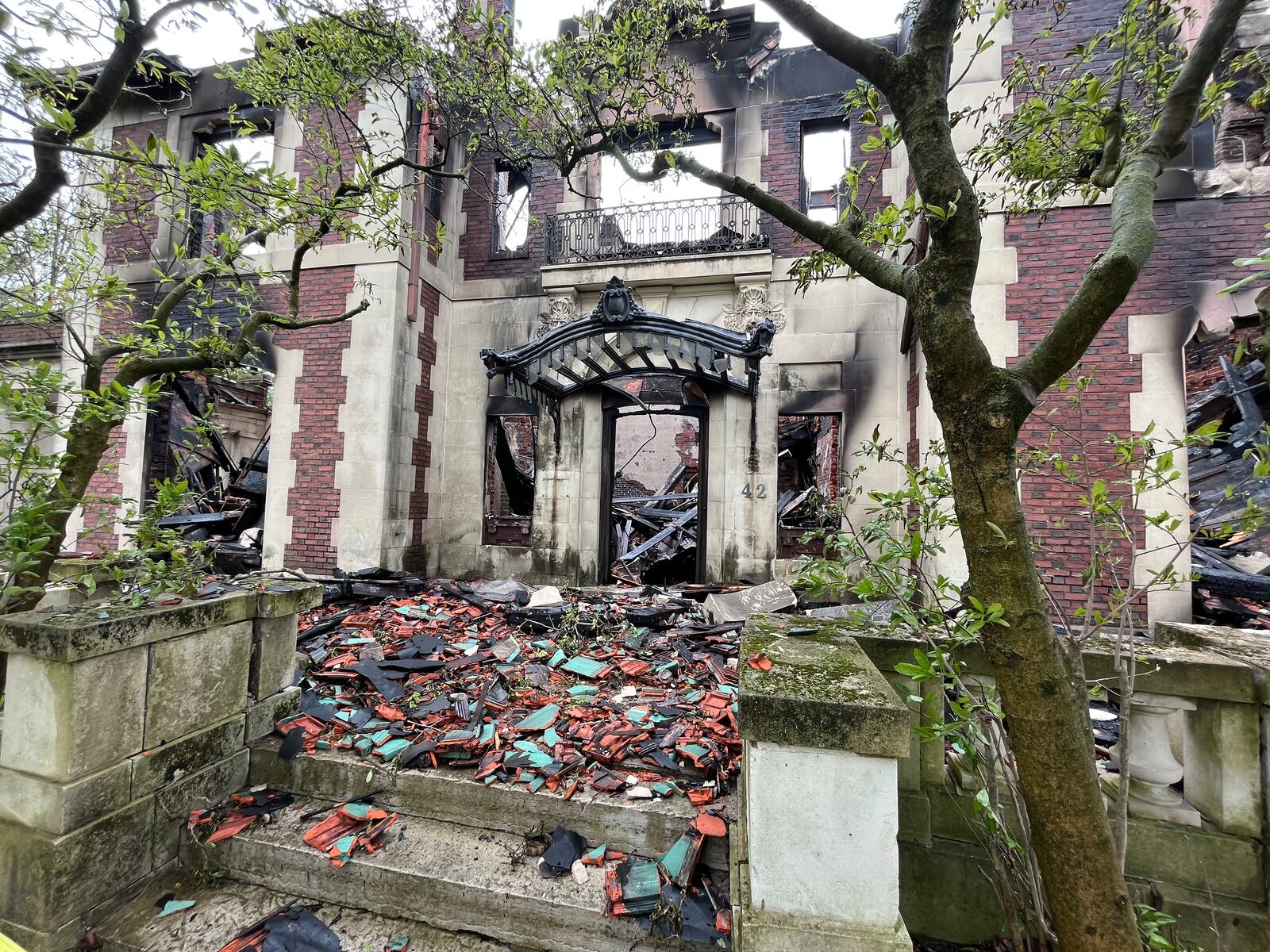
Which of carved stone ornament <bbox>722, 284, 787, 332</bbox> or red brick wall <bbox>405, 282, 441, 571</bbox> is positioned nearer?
carved stone ornament <bbox>722, 284, 787, 332</bbox>

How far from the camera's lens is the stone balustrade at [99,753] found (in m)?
2.29

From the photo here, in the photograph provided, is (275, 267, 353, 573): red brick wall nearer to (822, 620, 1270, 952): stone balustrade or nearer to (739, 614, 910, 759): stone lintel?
(739, 614, 910, 759): stone lintel

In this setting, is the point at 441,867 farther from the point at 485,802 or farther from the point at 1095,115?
the point at 1095,115

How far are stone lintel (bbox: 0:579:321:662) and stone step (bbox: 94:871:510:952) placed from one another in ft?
4.20

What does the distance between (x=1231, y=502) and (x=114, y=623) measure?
36.7 feet

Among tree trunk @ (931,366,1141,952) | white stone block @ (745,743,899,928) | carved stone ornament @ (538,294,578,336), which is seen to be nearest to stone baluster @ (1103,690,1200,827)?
tree trunk @ (931,366,1141,952)

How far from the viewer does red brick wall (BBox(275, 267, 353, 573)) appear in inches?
284

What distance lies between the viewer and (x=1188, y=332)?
5203mm

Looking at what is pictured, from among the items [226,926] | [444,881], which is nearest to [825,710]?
[444,881]

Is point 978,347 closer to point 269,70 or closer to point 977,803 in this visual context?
point 977,803

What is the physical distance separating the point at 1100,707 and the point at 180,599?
6328 millimetres

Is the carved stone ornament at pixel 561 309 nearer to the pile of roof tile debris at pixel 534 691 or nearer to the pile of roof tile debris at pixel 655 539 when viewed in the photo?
the pile of roof tile debris at pixel 655 539

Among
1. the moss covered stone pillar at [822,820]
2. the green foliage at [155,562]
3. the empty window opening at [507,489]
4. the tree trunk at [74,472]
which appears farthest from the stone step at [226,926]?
the empty window opening at [507,489]

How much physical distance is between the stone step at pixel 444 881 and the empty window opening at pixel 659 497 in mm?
5527
